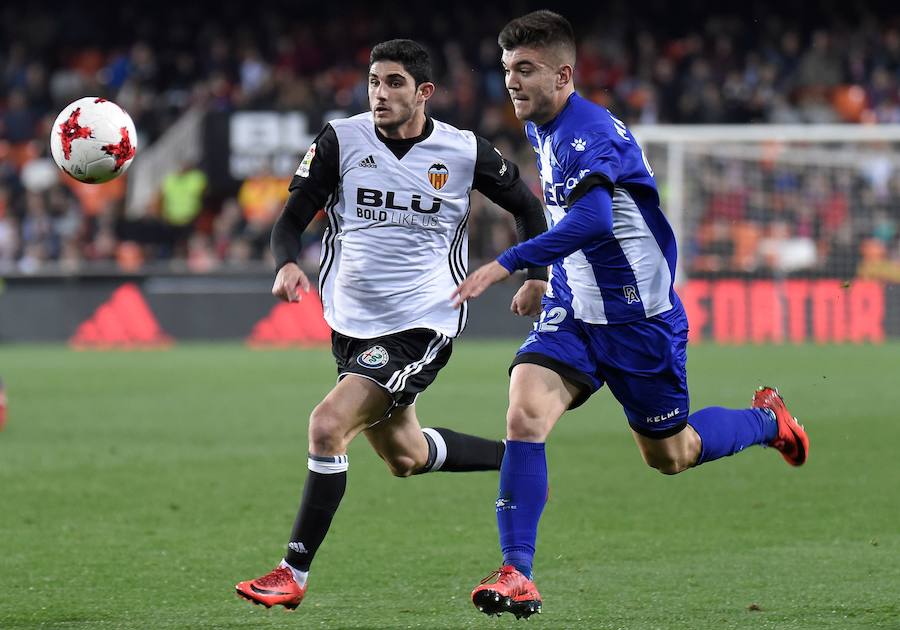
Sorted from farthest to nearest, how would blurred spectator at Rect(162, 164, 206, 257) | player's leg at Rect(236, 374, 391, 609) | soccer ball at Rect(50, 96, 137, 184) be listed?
blurred spectator at Rect(162, 164, 206, 257) < soccer ball at Rect(50, 96, 137, 184) < player's leg at Rect(236, 374, 391, 609)

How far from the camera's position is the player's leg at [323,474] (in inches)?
207

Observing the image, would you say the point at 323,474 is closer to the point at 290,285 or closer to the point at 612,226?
the point at 290,285

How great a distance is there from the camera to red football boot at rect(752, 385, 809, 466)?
660cm

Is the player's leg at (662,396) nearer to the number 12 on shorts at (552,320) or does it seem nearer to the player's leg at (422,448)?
the number 12 on shorts at (552,320)

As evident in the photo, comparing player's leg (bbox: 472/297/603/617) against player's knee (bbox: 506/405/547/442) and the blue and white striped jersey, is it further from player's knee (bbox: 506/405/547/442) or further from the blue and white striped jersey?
the blue and white striped jersey

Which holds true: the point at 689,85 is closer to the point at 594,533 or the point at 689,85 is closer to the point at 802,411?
the point at 802,411

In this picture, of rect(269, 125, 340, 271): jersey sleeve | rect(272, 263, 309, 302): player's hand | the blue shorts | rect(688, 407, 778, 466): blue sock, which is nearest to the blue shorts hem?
the blue shorts

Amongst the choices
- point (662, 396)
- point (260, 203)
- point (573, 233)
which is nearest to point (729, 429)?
point (662, 396)

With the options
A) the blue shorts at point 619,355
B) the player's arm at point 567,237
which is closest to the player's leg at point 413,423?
the blue shorts at point 619,355

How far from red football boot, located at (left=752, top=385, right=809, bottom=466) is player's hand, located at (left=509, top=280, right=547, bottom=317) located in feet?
4.31

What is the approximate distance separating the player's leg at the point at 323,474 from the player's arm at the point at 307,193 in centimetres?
63

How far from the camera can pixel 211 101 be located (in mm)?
25938

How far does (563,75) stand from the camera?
18.0 ft

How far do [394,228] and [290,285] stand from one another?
69cm
